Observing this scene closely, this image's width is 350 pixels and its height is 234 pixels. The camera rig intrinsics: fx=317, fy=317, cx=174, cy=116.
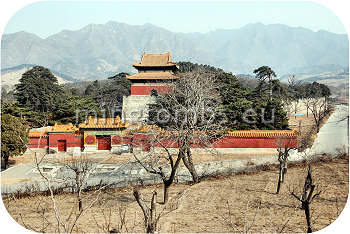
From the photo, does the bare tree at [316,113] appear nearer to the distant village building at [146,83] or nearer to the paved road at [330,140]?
the paved road at [330,140]

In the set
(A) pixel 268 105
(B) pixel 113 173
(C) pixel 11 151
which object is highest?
(A) pixel 268 105

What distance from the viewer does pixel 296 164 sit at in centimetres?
1198

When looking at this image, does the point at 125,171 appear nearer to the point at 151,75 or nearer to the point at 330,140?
the point at 330,140

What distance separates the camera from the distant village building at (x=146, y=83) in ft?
80.9

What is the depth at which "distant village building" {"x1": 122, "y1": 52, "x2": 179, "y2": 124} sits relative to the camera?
A: 2467 cm

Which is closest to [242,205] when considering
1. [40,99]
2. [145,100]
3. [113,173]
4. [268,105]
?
[113,173]

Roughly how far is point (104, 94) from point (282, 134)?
25.9 meters

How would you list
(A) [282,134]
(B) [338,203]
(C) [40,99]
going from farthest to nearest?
(C) [40,99], (A) [282,134], (B) [338,203]

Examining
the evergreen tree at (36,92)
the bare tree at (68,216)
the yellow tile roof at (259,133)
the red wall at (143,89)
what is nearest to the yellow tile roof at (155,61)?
the red wall at (143,89)

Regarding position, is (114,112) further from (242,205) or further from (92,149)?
(242,205)

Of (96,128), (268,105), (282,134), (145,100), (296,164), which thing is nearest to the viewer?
(296,164)

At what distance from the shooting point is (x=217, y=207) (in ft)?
25.0

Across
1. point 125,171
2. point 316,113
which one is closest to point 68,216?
point 125,171

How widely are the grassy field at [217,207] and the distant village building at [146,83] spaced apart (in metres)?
14.9
